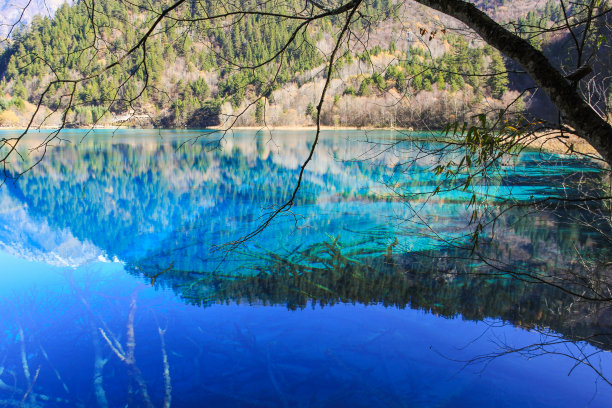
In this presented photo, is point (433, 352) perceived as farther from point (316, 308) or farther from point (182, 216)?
point (182, 216)

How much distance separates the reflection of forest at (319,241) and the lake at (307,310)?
0.13 feet

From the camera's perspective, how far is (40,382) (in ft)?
12.8

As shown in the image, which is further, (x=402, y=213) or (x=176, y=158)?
(x=176, y=158)

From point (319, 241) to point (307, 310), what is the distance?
2.58m


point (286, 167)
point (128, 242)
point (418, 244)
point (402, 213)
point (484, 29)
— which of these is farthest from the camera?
point (286, 167)

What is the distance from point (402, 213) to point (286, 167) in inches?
312

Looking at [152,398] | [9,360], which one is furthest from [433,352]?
[9,360]

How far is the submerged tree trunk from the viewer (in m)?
1.19

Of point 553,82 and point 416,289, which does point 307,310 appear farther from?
point 553,82

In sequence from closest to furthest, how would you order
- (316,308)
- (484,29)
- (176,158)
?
1. (484,29)
2. (316,308)
3. (176,158)

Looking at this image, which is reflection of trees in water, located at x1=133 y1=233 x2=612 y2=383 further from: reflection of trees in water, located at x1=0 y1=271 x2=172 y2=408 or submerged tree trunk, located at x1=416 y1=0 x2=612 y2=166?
submerged tree trunk, located at x1=416 y1=0 x2=612 y2=166

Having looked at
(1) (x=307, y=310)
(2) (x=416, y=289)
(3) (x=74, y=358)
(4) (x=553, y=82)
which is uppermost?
(4) (x=553, y=82)

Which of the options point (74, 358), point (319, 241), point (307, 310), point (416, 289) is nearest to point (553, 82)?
point (307, 310)

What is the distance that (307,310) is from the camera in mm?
5215
